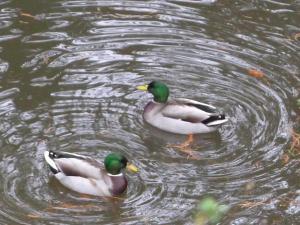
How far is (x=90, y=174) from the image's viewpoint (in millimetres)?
7688

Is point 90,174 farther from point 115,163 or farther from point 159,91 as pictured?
point 159,91

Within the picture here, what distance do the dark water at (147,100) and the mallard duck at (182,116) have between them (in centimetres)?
12

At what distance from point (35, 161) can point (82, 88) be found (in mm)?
1757

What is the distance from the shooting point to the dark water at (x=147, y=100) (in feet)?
24.8

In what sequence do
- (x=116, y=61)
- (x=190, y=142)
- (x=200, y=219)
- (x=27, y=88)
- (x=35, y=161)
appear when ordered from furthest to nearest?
(x=116, y=61), (x=27, y=88), (x=190, y=142), (x=35, y=161), (x=200, y=219)

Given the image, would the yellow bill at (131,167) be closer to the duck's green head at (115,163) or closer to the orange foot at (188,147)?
the duck's green head at (115,163)

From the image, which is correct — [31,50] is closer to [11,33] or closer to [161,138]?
[11,33]

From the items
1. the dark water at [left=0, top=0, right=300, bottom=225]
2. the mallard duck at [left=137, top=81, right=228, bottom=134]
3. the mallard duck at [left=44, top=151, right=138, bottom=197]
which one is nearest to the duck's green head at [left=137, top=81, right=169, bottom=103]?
the mallard duck at [left=137, top=81, right=228, bottom=134]

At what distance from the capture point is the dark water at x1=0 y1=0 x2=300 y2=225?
7.57 meters

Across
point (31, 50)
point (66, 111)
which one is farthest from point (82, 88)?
point (31, 50)

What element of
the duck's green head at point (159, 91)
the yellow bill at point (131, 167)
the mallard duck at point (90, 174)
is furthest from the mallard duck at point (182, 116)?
the mallard duck at point (90, 174)

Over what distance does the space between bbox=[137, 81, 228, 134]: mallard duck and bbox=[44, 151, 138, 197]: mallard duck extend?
4.53ft

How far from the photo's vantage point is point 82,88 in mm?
9625

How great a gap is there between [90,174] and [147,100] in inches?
86.8
